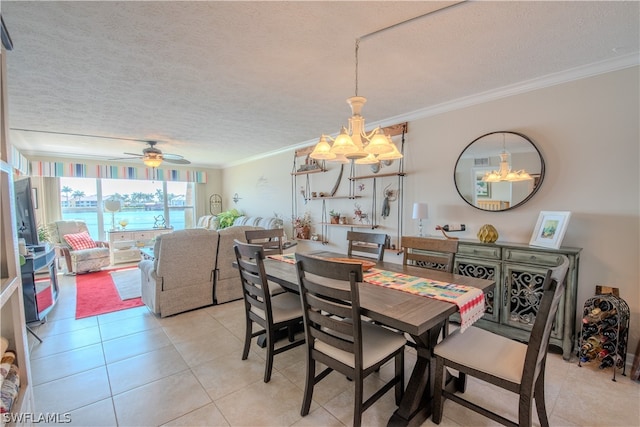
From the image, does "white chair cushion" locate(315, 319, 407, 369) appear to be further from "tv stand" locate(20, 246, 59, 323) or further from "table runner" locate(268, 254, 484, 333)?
"tv stand" locate(20, 246, 59, 323)

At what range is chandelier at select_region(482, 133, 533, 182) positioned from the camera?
2.93 meters

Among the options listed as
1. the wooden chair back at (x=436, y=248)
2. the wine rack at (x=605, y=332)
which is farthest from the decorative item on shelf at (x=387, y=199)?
the wine rack at (x=605, y=332)

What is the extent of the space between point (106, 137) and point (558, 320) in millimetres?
6450

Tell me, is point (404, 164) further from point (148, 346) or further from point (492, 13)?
point (148, 346)

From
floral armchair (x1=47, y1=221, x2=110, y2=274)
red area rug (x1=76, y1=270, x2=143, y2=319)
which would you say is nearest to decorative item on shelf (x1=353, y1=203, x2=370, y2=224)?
red area rug (x1=76, y1=270, x2=143, y2=319)

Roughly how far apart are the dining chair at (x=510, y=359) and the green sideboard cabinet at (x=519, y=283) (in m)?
1.12

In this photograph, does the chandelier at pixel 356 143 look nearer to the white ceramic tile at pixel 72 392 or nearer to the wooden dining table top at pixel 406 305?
the wooden dining table top at pixel 406 305

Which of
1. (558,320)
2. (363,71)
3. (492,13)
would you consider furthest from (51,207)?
(558,320)

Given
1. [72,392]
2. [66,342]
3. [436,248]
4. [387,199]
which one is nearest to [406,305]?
[436,248]

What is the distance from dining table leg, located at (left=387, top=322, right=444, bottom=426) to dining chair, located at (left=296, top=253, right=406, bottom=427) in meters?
0.12

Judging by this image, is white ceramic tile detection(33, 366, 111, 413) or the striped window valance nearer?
white ceramic tile detection(33, 366, 111, 413)

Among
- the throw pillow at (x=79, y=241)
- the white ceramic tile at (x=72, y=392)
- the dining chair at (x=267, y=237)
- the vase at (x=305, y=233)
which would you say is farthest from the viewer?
the throw pillow at (x=79, y=241)

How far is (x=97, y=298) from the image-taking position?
4133 mm

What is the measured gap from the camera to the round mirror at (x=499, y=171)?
2867 millimetres
